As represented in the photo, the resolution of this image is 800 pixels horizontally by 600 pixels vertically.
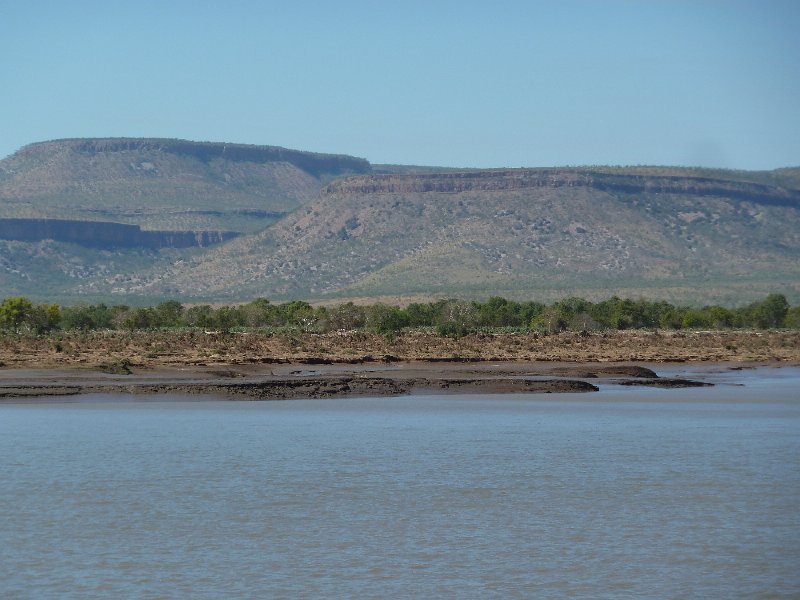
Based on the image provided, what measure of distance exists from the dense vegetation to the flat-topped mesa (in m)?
58.1

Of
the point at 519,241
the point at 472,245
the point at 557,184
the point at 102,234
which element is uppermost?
the point at 557,184

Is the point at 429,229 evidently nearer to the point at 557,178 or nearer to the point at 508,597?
the point at 557,178

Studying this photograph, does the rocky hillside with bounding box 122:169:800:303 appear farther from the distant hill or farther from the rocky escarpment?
the rocky escarpment

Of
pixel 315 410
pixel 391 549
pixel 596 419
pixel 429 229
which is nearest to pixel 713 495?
pixel 391 549

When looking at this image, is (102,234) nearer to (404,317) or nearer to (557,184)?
(557,184)

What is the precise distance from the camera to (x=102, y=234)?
168125 mm

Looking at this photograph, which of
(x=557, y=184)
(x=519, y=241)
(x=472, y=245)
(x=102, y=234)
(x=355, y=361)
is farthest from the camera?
(x=102, y=234)

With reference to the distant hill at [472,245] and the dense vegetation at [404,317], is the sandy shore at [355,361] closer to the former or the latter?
the dense vegetation at [404,317]

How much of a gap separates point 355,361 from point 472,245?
8863 centimetres

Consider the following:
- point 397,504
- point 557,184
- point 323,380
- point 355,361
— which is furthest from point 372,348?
point 557,184

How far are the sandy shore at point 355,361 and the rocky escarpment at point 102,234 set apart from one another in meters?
93.2

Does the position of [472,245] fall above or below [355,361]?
above

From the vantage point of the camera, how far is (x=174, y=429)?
33031 millimetres

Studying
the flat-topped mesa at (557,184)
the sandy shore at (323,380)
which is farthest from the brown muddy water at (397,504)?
the flat-topped mesa at (557,184)
